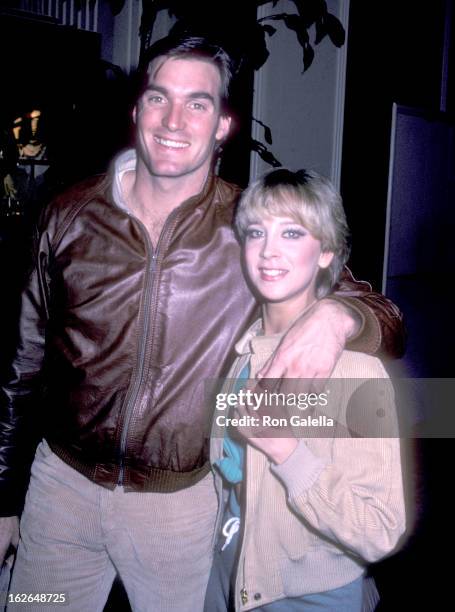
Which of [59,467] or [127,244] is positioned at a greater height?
[127,244]

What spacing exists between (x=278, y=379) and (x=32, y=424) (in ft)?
2.37

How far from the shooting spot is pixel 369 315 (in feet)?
3.74

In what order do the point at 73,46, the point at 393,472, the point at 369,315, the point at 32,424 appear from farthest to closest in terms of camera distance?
the point at 73,46 → the point at 32,424 → the point at 369,315 → the point at 393,472

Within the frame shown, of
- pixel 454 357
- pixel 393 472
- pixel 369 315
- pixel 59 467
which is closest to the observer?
pixel 393 472

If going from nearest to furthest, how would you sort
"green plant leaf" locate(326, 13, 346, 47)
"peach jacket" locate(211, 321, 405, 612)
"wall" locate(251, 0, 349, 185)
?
"peach jacket" locate(211, 321, 405, 612)
"green plant leaf" locate(326, 13, 346, 47)
"wall" locate(251, 0, 349, 185)

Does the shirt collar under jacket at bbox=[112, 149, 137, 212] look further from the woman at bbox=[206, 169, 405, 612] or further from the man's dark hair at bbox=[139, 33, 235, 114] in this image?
the woman at bbox=[206, 169, 405, 612]

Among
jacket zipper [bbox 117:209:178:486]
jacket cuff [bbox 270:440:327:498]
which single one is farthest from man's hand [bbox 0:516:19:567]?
jacket cuff [bbox 270:440:327:498]

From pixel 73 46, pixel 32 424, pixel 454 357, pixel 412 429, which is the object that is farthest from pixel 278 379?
pixel 454 357

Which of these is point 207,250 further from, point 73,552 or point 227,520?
point 73,552

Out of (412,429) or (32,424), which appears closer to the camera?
(32,424)

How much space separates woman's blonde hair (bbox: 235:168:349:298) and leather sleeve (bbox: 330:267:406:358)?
0.09m

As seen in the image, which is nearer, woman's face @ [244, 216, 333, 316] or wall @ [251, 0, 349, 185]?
woman's face @ [244, 216, 333, 316]

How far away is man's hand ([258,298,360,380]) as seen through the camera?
100 centimetres

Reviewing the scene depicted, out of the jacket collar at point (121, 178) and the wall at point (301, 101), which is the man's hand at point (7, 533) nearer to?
the jacket collar at point (121, 178)
